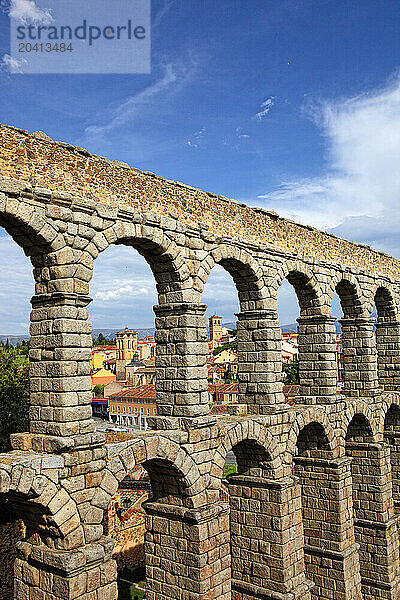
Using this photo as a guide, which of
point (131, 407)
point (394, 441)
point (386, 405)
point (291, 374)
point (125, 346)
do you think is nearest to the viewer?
point (386, 405)

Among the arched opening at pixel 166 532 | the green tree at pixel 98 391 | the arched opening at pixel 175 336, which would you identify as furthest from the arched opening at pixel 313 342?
the green tree at pixel 98 391

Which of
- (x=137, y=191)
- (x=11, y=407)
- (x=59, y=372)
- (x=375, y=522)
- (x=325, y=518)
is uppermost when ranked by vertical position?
(x=137, y=191)

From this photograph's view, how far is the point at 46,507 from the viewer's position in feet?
27.3

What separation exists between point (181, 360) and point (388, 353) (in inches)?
493

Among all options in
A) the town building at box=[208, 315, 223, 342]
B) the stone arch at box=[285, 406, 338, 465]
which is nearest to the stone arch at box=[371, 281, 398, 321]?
the stone arch at box=[285, 406, 338, 465]

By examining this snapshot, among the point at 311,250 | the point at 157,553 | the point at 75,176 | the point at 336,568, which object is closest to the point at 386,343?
the point at 311,250

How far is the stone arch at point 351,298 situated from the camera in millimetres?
17906

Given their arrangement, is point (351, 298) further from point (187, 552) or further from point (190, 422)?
point (187, 552)

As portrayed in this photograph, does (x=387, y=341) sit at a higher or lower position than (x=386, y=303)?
lower

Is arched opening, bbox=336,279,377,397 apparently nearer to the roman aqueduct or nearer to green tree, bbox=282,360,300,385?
the roman aqueduct

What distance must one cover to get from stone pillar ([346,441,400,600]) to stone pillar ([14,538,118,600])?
11.0m

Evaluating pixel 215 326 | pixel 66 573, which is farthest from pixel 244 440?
pixel 215 326

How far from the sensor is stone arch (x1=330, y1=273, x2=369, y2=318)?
17.9 m

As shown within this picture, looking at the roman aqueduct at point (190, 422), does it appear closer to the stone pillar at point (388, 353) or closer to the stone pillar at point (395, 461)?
the stone pillar at point (395, 461)
